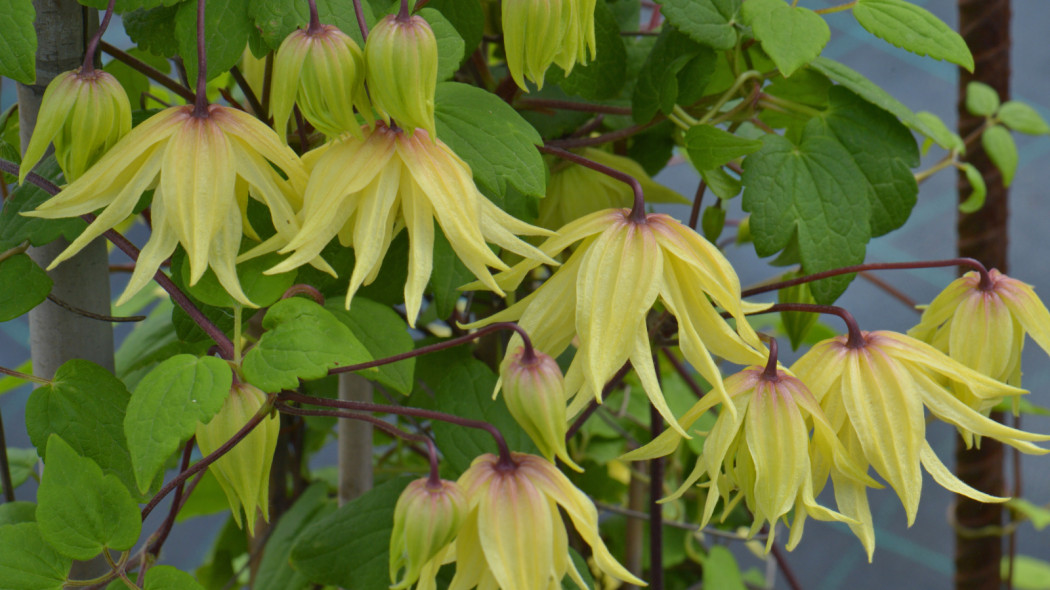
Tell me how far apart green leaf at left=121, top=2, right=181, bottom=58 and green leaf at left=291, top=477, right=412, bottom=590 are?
0.91 feet

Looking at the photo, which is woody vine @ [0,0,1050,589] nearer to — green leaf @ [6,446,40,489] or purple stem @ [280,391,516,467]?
purple stem @ [280,391,516,467]

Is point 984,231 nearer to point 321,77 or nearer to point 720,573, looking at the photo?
point 720,573

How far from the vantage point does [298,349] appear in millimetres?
406

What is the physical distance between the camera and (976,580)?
108cm

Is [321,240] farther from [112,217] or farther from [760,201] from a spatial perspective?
[760,201]

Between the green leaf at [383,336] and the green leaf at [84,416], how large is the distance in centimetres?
12

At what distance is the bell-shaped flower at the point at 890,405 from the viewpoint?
439 millimetres

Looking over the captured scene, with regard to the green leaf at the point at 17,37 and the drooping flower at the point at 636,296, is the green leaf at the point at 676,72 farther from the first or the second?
the green leaf at the point at 17,37

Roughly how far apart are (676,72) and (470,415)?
239 millimetres

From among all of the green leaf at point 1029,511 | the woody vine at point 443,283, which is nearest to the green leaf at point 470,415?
the woody vine at point 443,283

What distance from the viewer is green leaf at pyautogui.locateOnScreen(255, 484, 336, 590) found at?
2.29 feet

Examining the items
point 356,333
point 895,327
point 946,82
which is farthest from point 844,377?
point 946,82

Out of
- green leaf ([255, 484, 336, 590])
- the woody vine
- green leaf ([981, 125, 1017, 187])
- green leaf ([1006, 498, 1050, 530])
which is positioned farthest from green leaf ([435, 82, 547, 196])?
green leaf ([1006, 498, 1050, 530])

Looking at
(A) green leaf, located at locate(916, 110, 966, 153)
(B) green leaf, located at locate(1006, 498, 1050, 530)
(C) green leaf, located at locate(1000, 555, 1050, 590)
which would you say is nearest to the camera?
(A) green leaf, located at locate(916, 110, 966, 153)
